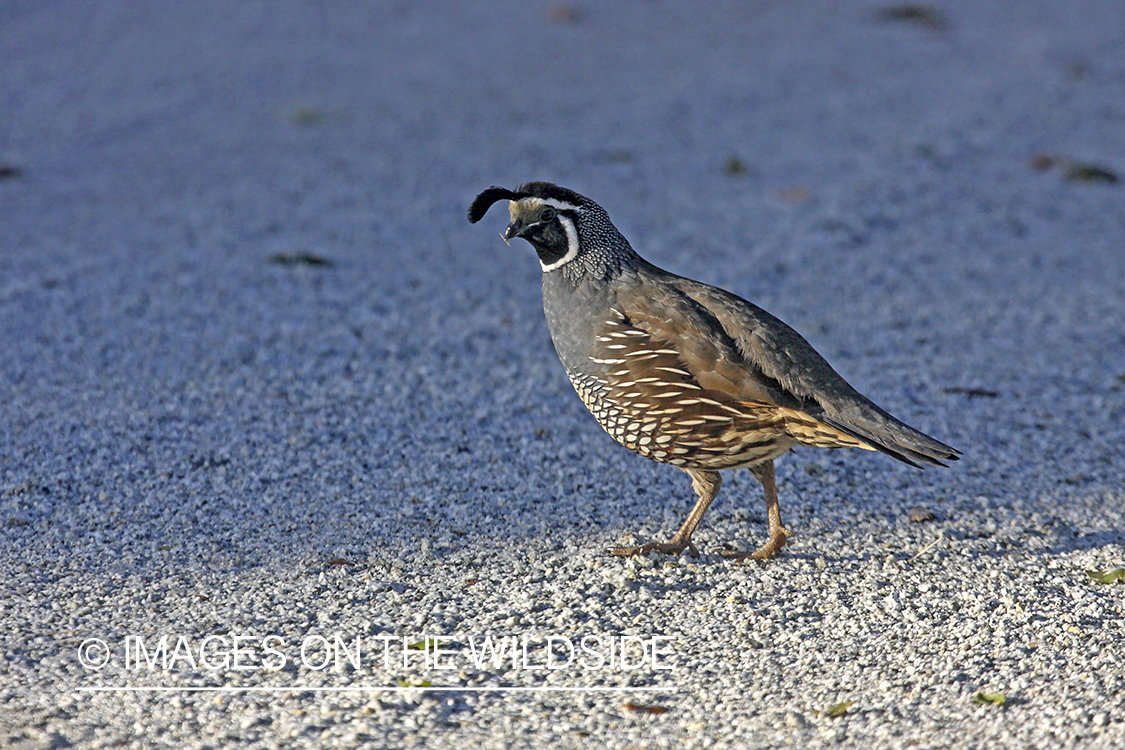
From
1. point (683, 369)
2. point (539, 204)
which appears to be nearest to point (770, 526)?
point (683, 369)

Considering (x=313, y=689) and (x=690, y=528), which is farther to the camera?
(x=690, y=528)

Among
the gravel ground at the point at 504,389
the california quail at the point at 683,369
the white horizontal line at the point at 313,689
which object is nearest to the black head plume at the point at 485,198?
the california quail at the point at 683,369

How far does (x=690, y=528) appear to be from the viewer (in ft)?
15.7

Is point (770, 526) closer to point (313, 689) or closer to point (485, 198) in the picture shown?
point (485, 198)

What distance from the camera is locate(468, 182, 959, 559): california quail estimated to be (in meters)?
4.45

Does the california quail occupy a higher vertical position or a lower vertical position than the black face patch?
lower

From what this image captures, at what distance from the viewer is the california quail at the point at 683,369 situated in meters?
4.45

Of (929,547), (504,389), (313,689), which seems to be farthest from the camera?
(504,389)

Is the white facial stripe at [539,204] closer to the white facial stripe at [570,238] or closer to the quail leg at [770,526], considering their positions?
the white facial stripe at [570,238]

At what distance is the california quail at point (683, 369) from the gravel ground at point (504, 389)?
52cm

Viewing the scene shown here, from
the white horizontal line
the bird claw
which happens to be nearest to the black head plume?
the bird claw

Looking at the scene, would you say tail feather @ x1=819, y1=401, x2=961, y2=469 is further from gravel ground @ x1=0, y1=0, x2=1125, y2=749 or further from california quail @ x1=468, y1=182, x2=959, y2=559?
gravel ground @ x1=0, y1=0, x2=1125, y2=749

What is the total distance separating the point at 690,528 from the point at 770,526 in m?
0.33

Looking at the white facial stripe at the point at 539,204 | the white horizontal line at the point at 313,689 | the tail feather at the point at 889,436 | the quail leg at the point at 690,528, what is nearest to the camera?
the white horizontal line at the point at 313,689
